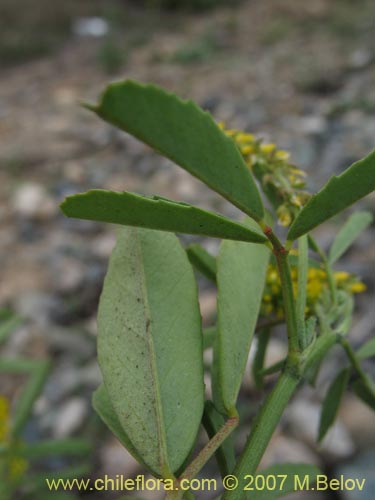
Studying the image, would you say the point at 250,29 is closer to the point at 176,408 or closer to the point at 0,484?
the point at 0,484

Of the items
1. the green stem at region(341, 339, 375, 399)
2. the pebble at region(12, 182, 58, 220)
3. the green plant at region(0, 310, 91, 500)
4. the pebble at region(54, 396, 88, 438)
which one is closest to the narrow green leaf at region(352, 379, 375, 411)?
the green stem at region(341, 339, 375, 399)

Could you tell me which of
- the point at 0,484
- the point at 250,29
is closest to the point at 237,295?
the point at 0,484

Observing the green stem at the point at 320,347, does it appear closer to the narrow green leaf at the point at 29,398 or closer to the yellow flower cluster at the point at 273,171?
the yellow flower cluster at the point at 273,171

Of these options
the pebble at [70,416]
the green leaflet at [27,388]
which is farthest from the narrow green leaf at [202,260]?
the pebble at [70,416]

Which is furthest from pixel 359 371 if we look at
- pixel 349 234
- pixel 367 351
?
pixel 349 234

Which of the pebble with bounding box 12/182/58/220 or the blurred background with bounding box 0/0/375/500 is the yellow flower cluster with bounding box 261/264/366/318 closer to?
the blurred background with bounding box 0/0/375/500

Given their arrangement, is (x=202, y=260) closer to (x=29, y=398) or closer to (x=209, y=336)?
(x=209, y=336)
